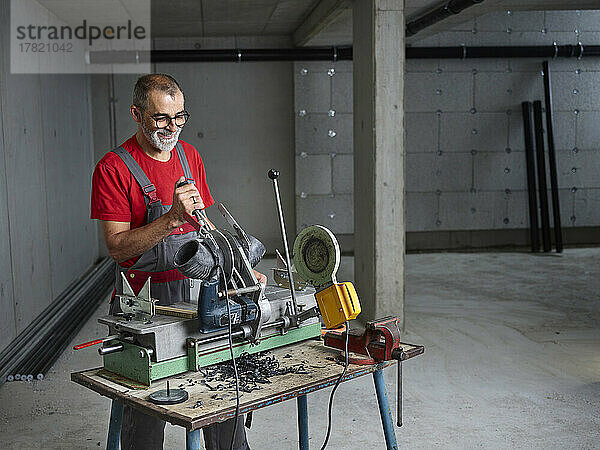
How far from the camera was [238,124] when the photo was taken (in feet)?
23.3

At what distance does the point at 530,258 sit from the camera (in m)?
6.80

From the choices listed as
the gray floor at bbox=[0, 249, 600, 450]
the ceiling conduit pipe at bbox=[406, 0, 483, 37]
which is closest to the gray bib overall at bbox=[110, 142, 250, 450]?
the gray floor at bbox=[0, 249, 600, 450]

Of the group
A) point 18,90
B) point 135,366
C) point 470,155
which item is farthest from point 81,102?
point 135,366

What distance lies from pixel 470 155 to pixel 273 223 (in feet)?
7.78

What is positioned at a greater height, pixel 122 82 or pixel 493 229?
pixel 122 82

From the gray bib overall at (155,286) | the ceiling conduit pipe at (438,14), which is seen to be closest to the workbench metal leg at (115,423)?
the gray bib overall at (155,286)

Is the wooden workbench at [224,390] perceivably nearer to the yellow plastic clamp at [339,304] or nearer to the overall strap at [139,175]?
the yellow plastic clamp at [339,304]

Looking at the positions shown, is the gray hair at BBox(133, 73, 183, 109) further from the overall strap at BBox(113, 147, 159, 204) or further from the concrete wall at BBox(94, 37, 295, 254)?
the concrete wall at BBox(94, 37, 295, 254)

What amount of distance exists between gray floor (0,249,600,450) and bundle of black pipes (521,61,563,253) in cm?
215

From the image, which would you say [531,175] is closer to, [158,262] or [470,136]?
[470,136]

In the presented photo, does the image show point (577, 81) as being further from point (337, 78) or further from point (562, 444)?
point (562, 444)

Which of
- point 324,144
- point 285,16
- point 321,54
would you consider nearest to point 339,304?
point 285,16

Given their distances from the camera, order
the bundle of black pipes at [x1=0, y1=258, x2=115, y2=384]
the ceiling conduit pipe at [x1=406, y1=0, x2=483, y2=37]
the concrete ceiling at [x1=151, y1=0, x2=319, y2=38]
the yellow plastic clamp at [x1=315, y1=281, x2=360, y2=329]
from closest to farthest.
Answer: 1. the yellow plastic clamp at [x1=315, y1=281, x2=360, y2=329]
2. the bundle of black pipes at [x1=0, y1=258, x2=115, y2=384]
3. the ceiling conduit pipe at [x1=406, y1=0, x2=483, y2=37]
4. the concrete ceiling at [x1=151, y1=0, x2=319, y2=38]

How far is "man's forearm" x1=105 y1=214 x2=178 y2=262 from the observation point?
1.81 meters
